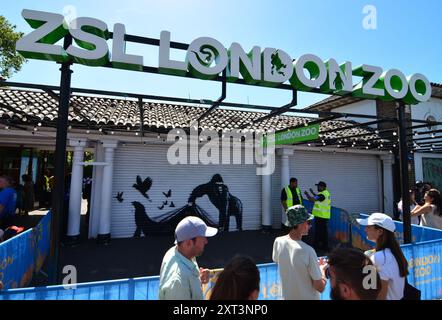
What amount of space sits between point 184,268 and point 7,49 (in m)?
19.9

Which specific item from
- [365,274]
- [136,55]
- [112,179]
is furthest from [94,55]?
[112,179]

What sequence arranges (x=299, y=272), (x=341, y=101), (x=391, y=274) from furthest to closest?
1. (x=341, y=101)
2. (x=299, y=272)
3. (x=391, y=274)

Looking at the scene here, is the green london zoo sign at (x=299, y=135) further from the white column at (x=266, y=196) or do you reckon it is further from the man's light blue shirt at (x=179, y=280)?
the man's light blue shirt at (x=179, y=280)

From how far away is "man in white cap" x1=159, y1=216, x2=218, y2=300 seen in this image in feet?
5.55

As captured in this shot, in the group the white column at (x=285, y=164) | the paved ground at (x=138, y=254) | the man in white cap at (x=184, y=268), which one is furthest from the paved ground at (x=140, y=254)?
the man in white cap at (x=184, y=268)

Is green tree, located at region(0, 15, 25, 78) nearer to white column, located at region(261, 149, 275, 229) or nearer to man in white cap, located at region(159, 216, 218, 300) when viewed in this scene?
white column, located at region(261, 149, 275, 229)

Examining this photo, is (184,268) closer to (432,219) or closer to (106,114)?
(432,219)

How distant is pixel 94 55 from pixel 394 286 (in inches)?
168

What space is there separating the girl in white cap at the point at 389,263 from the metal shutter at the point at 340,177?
7.55m

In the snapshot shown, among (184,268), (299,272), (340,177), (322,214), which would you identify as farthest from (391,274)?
(340,177)

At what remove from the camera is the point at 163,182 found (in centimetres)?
860

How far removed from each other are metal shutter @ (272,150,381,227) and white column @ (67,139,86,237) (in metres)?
6.80
